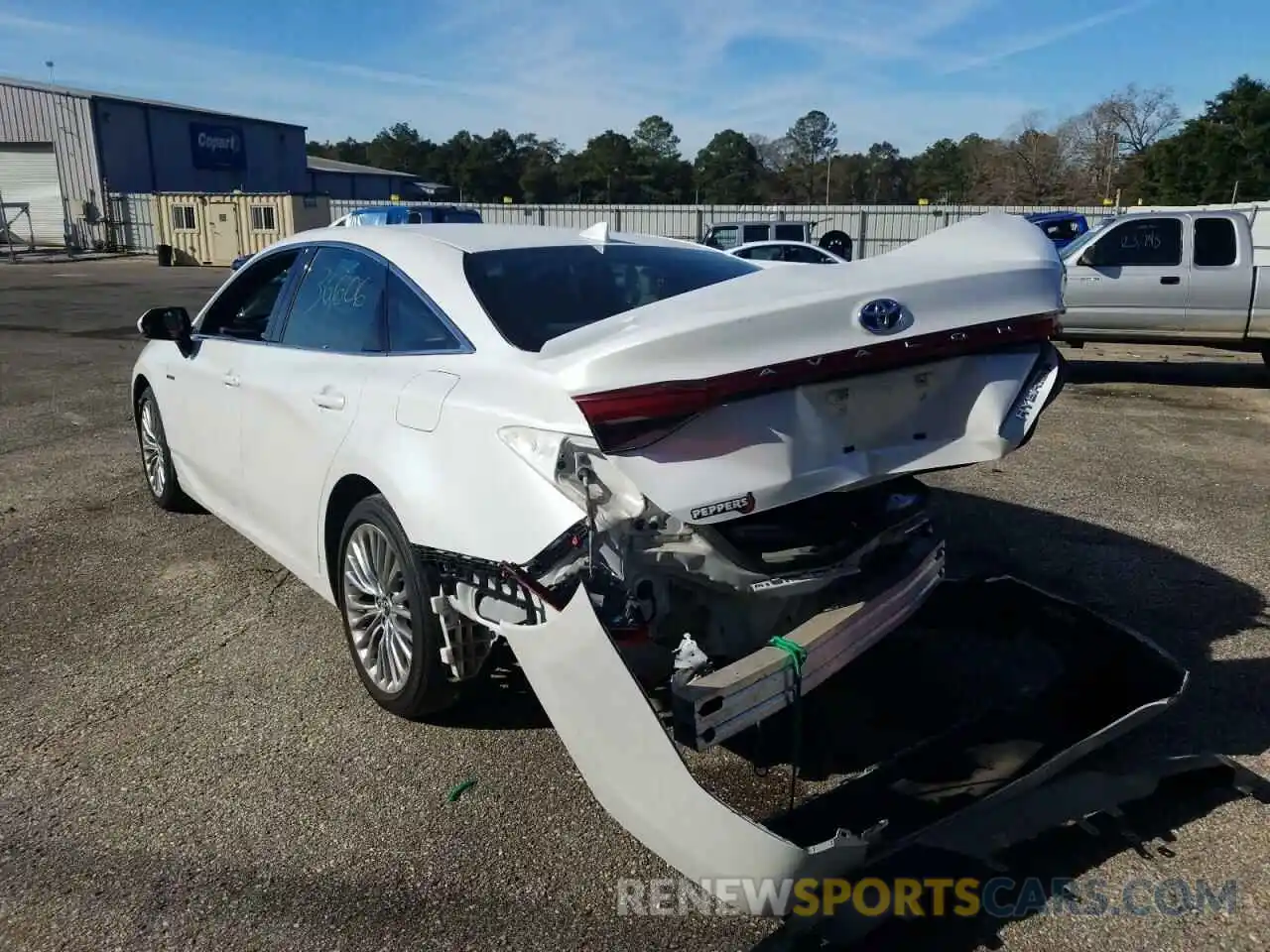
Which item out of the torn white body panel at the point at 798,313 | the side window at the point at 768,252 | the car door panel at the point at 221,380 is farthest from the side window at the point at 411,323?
the side window at the point at 768,252

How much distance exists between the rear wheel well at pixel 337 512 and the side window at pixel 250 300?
43.8 inches

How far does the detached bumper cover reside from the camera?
224cm

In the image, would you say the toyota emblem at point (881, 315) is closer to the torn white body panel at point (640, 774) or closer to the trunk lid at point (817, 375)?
the trunk lid at point (817, 375)

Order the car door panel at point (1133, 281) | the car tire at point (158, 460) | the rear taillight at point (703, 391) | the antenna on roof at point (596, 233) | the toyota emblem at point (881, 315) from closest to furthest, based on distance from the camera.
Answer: the rear taillight at point (703, 391), the toyota emblem at point (881, 315), the antenna on roof at point (596, 233), the car tire at point (158, 460), the car door panel at point (1133, 281)

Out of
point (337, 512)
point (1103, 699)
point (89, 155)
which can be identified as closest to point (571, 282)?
point (337, 512)

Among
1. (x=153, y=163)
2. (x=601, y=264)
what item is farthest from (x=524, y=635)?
(x=153, y=163)

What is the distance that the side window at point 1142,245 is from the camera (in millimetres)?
11305

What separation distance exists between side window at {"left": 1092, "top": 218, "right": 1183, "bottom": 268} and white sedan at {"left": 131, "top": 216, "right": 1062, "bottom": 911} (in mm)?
9119

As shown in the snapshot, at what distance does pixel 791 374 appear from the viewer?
262cm

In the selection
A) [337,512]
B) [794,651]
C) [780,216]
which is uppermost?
[780,216]

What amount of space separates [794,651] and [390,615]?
145 cm

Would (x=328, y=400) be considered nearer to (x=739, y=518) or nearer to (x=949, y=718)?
(x=739, y=518)

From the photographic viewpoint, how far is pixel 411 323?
338cm

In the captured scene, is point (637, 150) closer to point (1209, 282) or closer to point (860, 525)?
point (1209, 282)
